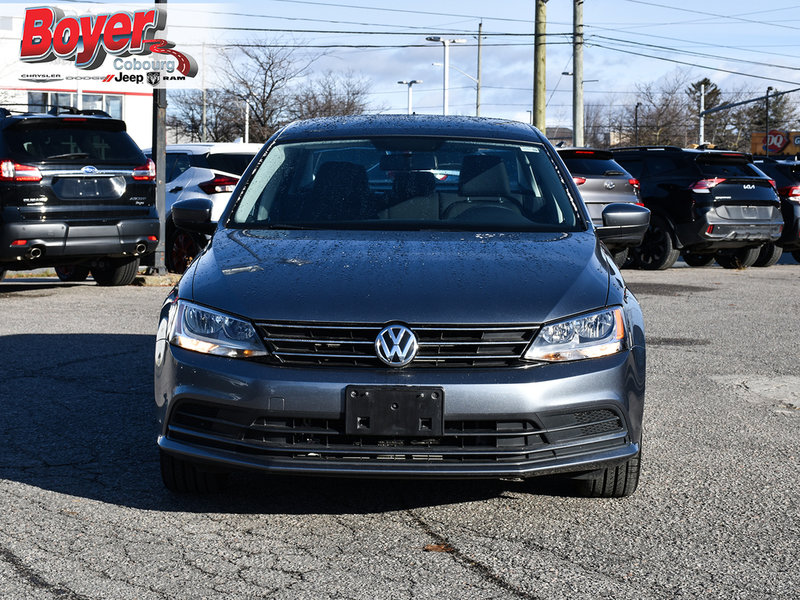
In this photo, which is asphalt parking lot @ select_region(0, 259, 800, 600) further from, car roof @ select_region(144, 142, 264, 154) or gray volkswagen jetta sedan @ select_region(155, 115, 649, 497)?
car roof @ select_region(144, 142, 264, 154)

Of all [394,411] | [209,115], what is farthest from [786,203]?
[209,115]

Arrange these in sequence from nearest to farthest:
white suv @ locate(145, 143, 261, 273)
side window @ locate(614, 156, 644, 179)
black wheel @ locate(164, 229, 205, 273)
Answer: white suv @ locate(145, 143, 261, 273)
black wheel @ locate(164, 229, 205, 273)
side window @ locate(614, 156, 644, 179)

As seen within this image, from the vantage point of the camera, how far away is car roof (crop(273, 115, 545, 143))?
5762 millimetres

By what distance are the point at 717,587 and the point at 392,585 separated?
3.42 feet

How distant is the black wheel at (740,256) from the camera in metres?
18.1

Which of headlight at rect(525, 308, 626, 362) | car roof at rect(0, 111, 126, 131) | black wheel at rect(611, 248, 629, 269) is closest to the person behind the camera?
headlight at rect(525, 308, 626, 362)

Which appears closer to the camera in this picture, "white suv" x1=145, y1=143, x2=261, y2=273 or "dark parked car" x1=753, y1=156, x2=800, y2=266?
"white suv" x1=145, y1=143, x2=261, y2=273

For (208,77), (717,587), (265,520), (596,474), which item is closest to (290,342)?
(265,520)

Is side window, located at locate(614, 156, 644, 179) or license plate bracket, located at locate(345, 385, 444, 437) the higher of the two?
side window, located at locate(614, 156, 644, 179)

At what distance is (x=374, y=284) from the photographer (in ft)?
13.7

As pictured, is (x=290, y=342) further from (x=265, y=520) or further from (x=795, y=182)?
(x=795, y=182)

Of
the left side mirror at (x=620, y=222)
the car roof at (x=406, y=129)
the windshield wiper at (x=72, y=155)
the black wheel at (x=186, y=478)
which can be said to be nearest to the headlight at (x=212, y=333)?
the black wheel at (x=186, y=478)

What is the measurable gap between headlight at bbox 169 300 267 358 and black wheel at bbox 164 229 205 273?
9.95 metres

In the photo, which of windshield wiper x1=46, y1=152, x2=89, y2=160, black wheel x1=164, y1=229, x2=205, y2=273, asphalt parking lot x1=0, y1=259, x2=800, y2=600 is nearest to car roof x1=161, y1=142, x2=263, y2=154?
black wheel x1=164, y1=229, x2=205, y2=273
